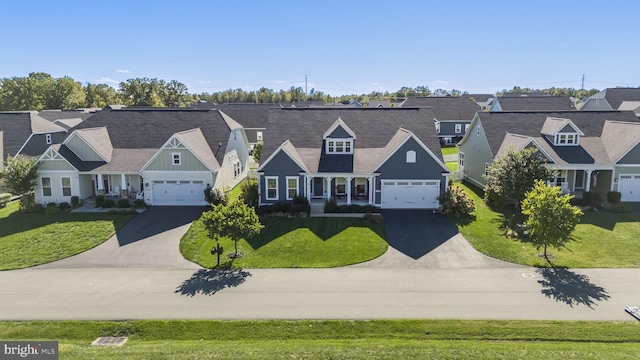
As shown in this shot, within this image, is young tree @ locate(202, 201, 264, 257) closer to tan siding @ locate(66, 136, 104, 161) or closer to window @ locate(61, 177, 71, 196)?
tan siding @ locate(66, 136, 104, 161)

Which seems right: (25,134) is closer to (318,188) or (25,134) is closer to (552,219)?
(318,188)

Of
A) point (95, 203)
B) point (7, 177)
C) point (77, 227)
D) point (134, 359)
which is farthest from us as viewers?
point (95, 203)

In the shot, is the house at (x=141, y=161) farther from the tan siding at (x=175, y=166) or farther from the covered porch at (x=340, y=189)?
the covered porch at (x=340, y=189)

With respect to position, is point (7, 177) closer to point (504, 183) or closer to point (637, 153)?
point (504, 183)

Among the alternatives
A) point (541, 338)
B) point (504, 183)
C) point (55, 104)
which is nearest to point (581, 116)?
point (504, 183)

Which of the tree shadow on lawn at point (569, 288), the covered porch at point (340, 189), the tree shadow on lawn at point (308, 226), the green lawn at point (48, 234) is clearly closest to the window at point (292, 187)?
the covered porch at point (340, 189)

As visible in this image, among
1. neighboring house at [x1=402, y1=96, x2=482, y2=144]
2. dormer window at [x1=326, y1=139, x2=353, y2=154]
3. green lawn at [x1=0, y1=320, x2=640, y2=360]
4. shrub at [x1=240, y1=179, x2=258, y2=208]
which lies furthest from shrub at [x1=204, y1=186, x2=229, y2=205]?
neighboring house at [x1=402, y1=96, x2=482, y2=144]
